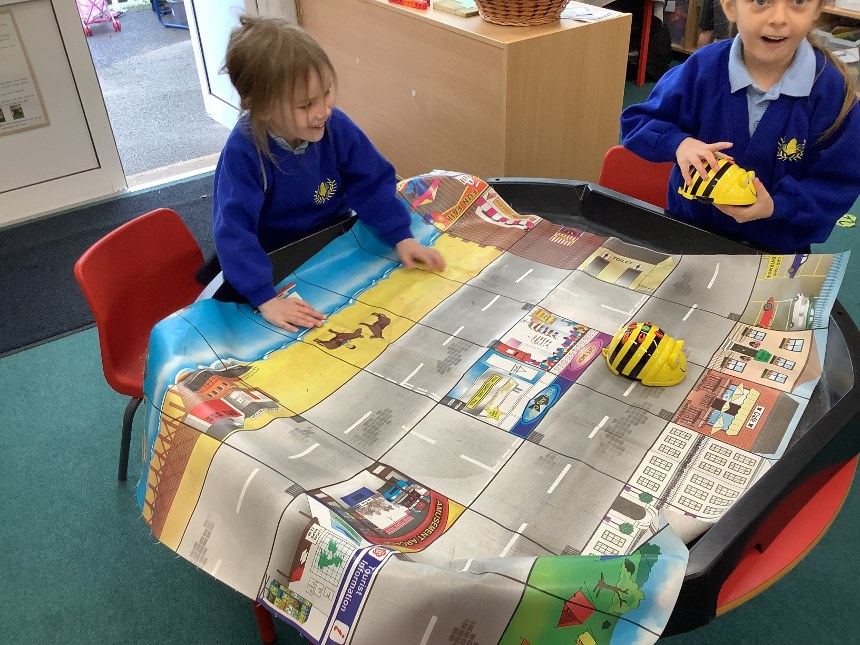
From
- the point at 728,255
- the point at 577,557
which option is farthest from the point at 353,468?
the point at 728,255

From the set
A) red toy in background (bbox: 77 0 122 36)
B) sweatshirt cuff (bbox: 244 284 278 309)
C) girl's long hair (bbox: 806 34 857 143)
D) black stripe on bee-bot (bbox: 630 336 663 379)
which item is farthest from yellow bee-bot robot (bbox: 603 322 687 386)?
red toy in background (bbox: 77 0 122 36)

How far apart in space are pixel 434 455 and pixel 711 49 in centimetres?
81

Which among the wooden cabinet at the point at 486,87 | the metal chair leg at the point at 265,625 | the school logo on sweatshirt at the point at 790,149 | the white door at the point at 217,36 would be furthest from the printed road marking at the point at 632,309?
the white door at the point at 217,36

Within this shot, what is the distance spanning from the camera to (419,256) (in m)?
1.30

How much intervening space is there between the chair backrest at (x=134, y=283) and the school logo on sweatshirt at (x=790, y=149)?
1061mm

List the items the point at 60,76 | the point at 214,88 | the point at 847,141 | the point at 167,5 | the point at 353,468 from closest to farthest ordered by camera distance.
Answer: the point at 353,468, the point at 847,141, the point at 60,76, the point at 214,88, the point at 167,5

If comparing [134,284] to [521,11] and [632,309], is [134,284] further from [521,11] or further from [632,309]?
[521,11]

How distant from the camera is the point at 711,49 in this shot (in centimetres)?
123

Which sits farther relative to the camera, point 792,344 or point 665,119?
point 665,119

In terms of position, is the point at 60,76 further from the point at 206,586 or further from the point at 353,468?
the point at 353,468

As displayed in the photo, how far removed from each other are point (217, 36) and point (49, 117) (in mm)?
766

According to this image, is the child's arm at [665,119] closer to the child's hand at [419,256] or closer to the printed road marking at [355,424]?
the child's hand at [419,256]

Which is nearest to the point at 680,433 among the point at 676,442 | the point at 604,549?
the point at 676,442

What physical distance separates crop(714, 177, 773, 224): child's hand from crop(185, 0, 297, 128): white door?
2.06 m
